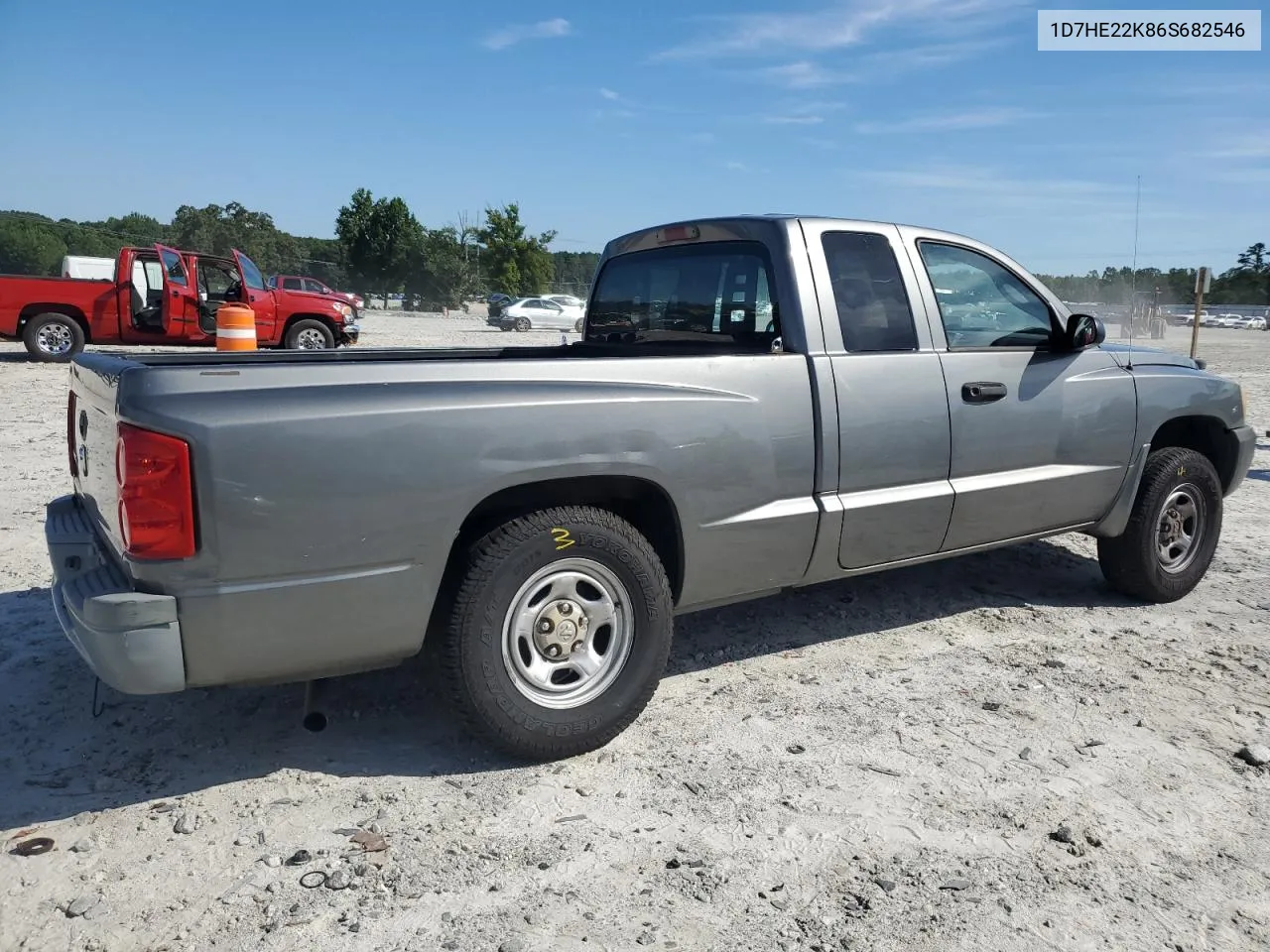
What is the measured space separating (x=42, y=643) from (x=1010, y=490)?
4.30m

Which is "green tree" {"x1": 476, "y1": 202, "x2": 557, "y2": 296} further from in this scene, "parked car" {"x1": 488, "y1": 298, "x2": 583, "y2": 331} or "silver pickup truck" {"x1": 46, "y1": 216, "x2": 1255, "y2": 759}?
"silver pickup truck" {"x1": 46, "y1": 216, "x2": 1255, "y2": 759}

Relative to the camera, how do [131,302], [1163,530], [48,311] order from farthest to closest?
[131,302] → [48,311] → [1163,530]

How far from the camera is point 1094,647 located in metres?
4.55

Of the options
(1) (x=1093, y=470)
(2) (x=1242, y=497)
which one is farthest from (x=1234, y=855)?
(2) (x=1242, y=497)

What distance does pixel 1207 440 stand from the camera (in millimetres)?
5418

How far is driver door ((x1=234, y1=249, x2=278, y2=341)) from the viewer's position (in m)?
17.3

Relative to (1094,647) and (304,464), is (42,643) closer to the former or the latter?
(304,464)

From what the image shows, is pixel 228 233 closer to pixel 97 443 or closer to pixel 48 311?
pixel 48 311

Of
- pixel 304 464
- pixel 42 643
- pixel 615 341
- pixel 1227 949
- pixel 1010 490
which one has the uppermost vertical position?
pixel 615 341

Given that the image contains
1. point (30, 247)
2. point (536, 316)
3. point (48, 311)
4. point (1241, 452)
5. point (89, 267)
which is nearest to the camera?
point (1241, 452)

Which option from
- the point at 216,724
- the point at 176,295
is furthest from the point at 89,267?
the point at 216,724

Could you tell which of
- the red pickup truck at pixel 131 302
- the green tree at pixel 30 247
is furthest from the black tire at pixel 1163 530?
the green tree at pixel 30 247

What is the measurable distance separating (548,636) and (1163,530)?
3543 mm

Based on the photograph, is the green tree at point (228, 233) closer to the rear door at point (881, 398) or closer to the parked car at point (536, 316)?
the parked car at point (536, 316)
